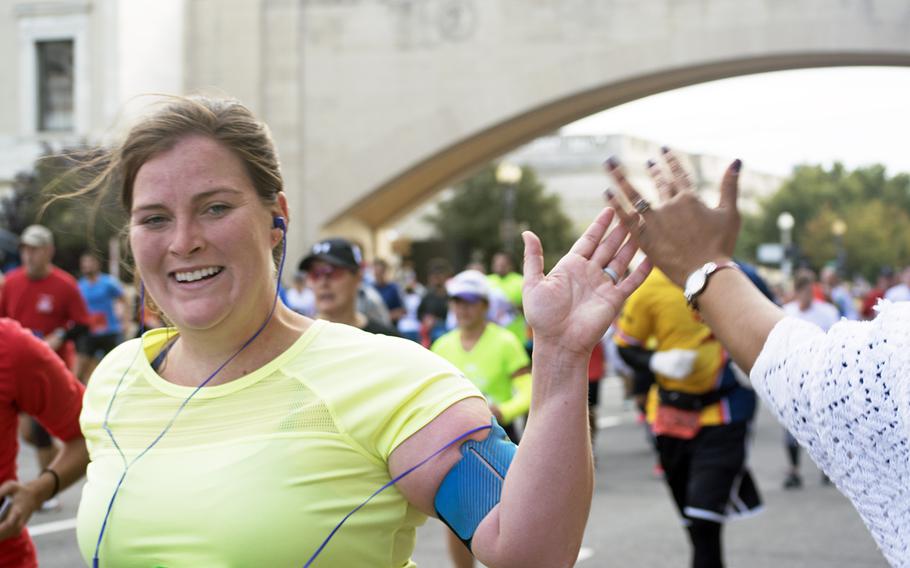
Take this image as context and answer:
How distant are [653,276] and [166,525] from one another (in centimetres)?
510

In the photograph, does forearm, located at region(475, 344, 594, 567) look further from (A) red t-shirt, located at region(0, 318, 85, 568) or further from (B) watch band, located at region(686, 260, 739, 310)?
(A) red t-shirt, located at region(0, 318, 85, 568)

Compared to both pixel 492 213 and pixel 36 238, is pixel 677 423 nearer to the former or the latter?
pixel 36 238

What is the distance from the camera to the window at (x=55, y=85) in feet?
111

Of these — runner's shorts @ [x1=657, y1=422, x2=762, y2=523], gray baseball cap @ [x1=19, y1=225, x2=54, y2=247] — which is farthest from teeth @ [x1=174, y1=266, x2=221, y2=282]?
gray baseball cap @ [x1=19, y1=225, x2=54, y2=247]

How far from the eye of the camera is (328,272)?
22.0 feet

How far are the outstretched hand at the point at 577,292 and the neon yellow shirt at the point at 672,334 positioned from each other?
451cm

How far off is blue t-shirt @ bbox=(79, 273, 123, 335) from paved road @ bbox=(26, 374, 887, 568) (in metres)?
2.96

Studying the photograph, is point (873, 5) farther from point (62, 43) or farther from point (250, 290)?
point (250, 290)

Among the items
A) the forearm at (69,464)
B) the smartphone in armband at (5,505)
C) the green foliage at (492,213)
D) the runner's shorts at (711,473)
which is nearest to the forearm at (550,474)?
the smartphone in armband at (5,505)

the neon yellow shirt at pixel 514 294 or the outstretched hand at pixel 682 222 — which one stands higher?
the outstretched hand at pixel 682 222

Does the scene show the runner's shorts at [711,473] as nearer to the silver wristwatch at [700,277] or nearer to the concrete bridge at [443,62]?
the silver wristwatch at [700,277]

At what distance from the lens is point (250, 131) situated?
Result: 2.60 m

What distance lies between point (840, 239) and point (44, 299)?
74.1 metres

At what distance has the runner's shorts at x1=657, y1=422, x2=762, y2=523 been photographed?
6.37 metres
